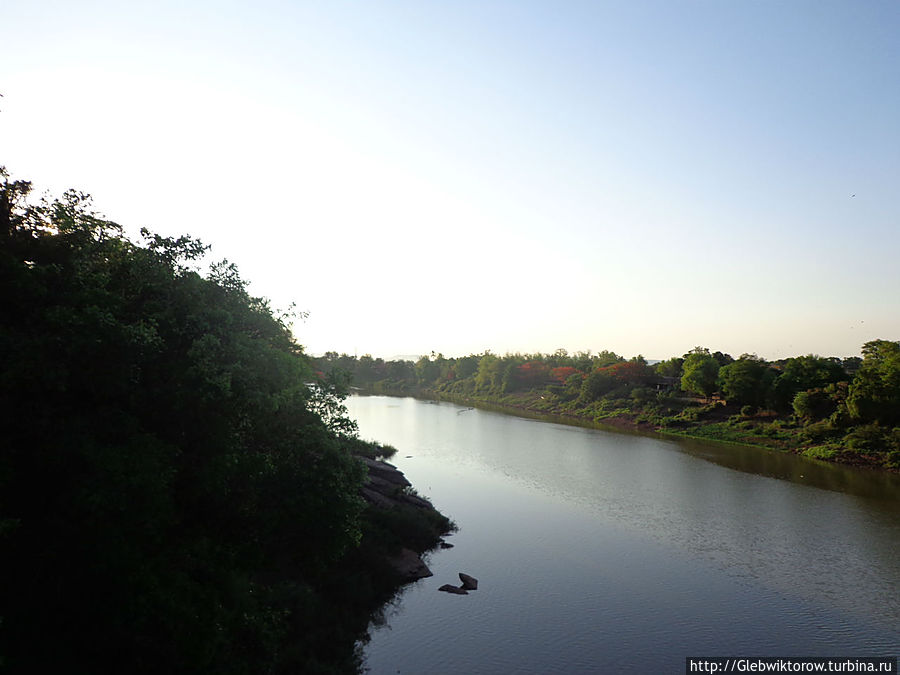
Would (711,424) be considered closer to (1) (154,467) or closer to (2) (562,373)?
(2) (562,373)

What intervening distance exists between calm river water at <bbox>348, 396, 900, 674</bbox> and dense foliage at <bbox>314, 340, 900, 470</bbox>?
857cm

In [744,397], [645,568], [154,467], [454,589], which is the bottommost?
[454,589]

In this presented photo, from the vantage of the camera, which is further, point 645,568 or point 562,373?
point 562,373

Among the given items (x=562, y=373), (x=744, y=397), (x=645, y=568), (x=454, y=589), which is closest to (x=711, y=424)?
(x=744, y=397)

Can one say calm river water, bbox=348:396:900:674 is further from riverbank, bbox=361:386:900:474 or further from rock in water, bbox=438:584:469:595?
riverbank, bbox=361:386:900:474

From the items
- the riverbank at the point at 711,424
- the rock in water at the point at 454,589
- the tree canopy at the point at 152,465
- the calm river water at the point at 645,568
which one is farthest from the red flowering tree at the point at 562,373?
the tree canopy at the point at 152,465

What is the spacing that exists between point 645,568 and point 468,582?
887 cm

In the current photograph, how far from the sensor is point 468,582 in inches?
922

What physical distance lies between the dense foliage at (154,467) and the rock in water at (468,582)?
18.8 ft

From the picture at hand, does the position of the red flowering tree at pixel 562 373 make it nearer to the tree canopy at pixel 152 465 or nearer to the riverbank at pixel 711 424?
the riverbank at pixel 711 424

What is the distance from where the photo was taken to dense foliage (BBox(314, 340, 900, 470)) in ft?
177

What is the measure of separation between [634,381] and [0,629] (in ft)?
320

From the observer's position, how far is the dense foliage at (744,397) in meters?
53.8

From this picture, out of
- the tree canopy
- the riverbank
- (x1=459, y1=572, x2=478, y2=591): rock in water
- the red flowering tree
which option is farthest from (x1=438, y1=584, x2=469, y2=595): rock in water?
the red flowering tree
